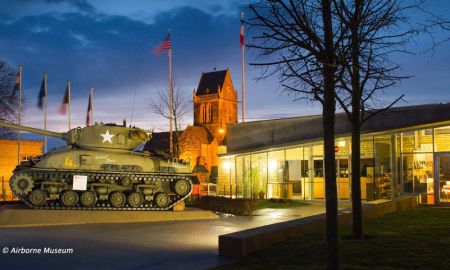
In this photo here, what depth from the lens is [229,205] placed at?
22266mm

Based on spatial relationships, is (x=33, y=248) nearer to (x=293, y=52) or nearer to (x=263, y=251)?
(x=263, y=251)

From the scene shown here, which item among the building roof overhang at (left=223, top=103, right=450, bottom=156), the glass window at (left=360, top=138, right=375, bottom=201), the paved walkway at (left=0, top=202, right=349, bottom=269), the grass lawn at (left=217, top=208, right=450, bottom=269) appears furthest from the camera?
the glass window at (left=360, top=138, right=375, bottom=201)

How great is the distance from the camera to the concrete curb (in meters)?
17.3

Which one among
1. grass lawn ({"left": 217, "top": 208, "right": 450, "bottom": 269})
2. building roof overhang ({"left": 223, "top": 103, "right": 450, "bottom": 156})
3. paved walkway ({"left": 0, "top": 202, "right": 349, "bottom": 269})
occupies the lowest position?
paved walkway ({"left": 0, "top": 202, "right": 349, "bottom": 269})

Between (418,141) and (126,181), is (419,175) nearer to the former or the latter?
(418,141)

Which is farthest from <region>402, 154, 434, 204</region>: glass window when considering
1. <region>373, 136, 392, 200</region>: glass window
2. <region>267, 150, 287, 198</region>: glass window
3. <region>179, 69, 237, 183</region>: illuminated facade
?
<region>179, 69, 237, 183</region>: illuminated facade

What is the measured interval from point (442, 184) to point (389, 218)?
8.67 m

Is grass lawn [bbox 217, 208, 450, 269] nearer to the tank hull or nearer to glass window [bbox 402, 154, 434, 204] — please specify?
the tank hull

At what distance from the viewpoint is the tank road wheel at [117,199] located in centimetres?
2075

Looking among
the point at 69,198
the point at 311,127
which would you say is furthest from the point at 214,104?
the point at 69,198

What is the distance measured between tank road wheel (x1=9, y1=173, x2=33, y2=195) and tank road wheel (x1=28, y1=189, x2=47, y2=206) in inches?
9.6

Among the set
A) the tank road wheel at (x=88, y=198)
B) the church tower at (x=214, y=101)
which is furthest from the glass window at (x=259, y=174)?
the church tower at (x=214, y=101)

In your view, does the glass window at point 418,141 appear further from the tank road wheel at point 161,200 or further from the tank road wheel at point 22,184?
the tank road wheel at point 22,184

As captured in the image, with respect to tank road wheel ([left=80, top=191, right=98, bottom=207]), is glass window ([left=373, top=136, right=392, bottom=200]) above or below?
above
